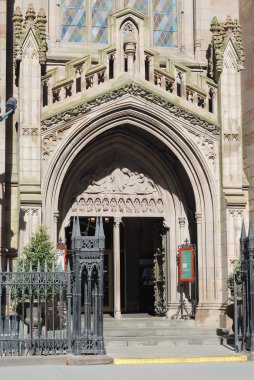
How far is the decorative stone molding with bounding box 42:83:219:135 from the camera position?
70.4ft

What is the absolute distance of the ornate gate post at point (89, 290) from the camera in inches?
634

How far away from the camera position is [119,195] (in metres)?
23.4

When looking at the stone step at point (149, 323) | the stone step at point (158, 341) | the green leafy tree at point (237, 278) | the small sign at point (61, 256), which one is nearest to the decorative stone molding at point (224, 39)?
the green leafy tree at point (237, 278)

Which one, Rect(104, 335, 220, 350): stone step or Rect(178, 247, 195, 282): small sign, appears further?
Rect(178, 247, 195, 282): small sign

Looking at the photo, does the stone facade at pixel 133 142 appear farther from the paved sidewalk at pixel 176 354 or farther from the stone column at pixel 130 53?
the paved sidewalk at pixel 176 354

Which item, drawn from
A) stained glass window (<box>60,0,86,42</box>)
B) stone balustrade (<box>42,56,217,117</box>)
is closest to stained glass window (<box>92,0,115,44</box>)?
stained glass window (<box>60,0,86,42</box>)

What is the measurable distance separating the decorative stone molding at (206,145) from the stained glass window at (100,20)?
4.92 metres

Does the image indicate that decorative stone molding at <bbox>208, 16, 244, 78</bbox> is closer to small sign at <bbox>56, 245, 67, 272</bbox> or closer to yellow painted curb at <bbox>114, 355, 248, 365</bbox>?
small sign at <bbox>56, 245, 67, 272</bbox>

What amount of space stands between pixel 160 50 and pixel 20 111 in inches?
234

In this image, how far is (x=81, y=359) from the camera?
15.6 m

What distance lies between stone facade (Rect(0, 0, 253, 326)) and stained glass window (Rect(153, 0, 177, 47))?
8.28ft

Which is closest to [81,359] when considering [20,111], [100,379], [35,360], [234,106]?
[35,360]

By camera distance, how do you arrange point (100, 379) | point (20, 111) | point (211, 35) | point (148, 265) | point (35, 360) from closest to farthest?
point (100, 379) → point (35, 360) → point (20, 111) → point (211, 35) → point (148, 265)

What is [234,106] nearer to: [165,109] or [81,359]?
[165,109]
